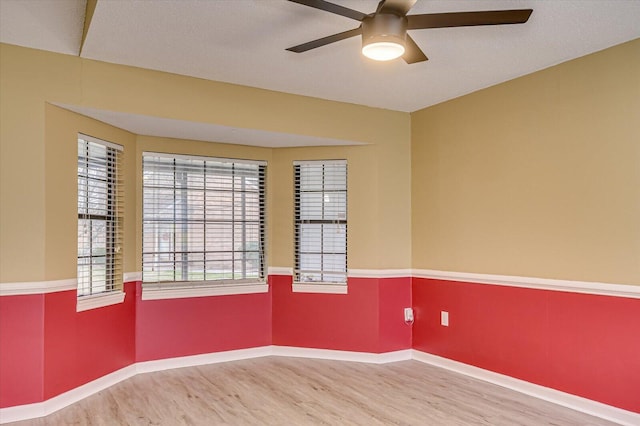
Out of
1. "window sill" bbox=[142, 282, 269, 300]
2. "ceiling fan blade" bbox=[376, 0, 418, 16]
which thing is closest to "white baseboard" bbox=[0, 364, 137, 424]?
"window sill" bbox=[142, 282, 269, 300]

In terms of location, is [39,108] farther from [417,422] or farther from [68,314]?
[417,422]

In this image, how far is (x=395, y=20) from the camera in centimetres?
249

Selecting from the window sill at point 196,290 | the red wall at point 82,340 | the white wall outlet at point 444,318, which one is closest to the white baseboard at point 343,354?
the white wall outlet at point 444,318

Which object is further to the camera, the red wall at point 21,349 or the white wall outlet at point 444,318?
the white wall outlet at point 444,318

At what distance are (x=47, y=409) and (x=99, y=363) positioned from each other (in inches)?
23.2

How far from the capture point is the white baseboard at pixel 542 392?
3328 millimetres

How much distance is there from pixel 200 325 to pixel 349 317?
58.1 inches

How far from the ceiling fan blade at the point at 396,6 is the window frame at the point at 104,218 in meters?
2.62

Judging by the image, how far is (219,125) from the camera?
4.18 m

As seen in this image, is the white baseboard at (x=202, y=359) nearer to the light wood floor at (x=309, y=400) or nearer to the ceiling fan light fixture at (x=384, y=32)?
the light wood floor at (x=309, y=400)

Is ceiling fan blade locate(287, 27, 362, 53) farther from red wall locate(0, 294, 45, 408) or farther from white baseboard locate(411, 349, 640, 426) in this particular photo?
white baseboard locate(411, 349, 640, 426)

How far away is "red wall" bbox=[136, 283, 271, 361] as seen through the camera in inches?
179

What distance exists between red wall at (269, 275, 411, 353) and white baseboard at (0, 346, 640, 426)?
0.08 m

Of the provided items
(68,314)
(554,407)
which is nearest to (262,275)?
(68,314)
